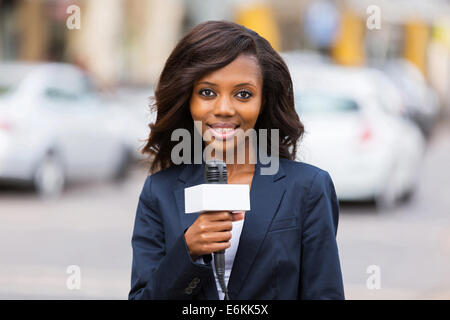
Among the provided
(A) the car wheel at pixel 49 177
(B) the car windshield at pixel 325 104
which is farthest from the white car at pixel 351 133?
(A) the car wheel at pixel 49 177

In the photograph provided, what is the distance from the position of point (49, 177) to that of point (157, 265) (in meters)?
9.50

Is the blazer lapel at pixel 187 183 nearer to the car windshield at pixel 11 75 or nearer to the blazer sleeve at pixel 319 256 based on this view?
the blazer sleeve at pixel 319 256

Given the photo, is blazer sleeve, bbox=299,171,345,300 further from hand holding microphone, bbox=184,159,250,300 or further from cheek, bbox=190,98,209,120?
cheek, bbox=190,98,209,120

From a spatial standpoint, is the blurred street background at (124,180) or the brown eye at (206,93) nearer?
the brown eye at (206,93)

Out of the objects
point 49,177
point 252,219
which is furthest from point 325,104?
point 252,219

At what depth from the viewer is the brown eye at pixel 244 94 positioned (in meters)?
2.30

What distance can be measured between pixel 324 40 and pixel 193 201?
24163mm

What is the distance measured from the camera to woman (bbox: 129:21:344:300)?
2178 millimetres

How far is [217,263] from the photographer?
2.10 m

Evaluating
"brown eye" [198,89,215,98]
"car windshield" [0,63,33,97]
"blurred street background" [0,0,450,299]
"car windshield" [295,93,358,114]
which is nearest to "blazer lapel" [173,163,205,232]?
"brown eye" [198,89,215,98]

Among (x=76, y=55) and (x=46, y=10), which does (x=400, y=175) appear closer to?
(x=76, y=55)

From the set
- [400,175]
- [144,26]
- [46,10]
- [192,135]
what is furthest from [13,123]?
[144,26]

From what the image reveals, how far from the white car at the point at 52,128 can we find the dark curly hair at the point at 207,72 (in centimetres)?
864

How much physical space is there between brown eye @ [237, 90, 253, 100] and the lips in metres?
0.08
